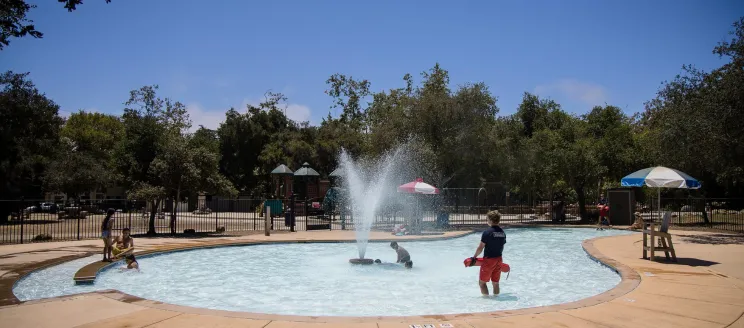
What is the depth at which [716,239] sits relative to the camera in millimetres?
20312

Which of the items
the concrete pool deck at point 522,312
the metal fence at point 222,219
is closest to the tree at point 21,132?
the metal fence at point 222,219

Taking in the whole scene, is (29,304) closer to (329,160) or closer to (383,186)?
(383,186)

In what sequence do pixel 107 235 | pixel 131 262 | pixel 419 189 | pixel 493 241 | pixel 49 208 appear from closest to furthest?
pixel 493 241 → pixel 131 262 → pixel 107 235 → pixel 419 189 → pixel 49 208

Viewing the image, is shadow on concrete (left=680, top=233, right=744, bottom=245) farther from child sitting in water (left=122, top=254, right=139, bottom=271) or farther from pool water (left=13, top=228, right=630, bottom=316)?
child sitting in water (left=122, top=254, right=139, bottom=271)

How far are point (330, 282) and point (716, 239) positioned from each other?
56.5 feet

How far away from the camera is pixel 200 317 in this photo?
7.23 metres

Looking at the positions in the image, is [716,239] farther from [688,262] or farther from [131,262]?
[131,262]

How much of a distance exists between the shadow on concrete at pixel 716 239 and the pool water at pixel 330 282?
530cm

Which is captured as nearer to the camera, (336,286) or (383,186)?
(336,286)

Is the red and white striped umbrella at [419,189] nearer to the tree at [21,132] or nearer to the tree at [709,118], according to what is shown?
the tree at [709,118]

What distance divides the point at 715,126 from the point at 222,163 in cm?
5454

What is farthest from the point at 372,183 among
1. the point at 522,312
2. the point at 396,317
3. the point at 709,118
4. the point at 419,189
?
the point at 396,317

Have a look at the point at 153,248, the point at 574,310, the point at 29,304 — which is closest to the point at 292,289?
the point at 29,304

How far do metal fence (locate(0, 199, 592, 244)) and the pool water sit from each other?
7829 mm
